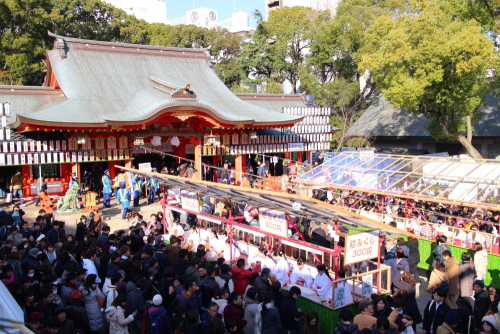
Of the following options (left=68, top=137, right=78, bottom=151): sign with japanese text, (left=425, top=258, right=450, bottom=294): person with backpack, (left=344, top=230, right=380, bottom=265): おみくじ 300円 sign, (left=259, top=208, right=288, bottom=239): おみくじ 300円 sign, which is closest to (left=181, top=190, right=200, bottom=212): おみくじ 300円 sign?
(left=259, top=208, right=288, bottom=239): おみくじ 300円 sign

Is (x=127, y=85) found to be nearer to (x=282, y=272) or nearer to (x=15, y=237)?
(x=15, y=237)

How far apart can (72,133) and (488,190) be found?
56.8 ft

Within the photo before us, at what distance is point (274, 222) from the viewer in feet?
31.8

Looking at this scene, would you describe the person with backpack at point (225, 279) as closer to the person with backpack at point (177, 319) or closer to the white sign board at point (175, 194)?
the person with backpack at point (177, 319)

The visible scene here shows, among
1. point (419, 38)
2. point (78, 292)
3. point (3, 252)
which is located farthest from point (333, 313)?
point (419, 38)

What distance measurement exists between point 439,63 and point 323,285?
14398 millimetres

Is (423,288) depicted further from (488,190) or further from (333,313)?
(333,313)

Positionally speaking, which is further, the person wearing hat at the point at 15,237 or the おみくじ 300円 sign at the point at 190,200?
the おみくじ 300円 sign at the point at 190,200

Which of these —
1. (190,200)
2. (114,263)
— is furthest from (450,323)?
(190,200)

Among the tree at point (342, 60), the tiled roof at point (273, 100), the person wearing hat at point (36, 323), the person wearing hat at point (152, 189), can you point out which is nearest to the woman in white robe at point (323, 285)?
the person wearing hat at point (36, 323)

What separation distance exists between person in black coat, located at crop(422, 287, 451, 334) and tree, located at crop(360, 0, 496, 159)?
14.0 metres

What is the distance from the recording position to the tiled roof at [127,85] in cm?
2081

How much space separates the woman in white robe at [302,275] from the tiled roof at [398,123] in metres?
22.0

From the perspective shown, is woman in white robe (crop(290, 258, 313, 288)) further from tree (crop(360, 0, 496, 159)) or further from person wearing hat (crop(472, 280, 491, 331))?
tree (crop(360, 0, 496, 159))
